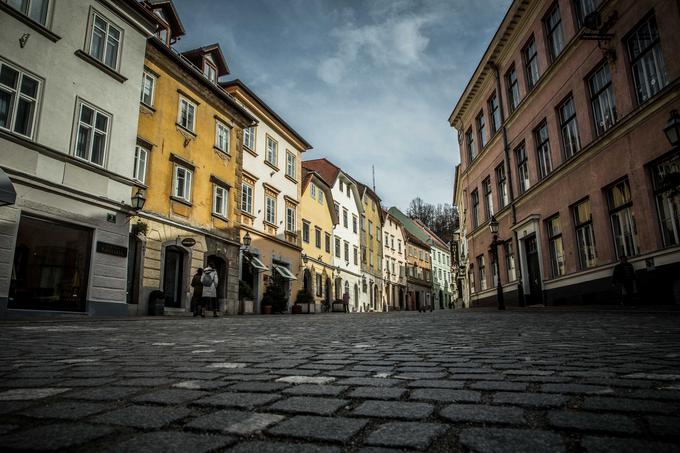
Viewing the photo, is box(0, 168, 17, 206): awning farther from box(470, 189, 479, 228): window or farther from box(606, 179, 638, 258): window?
box(470, 189, 479, 228): window

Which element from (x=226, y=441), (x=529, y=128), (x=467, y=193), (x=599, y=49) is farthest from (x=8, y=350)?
(x=467, y=193)

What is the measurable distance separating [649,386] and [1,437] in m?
2.96

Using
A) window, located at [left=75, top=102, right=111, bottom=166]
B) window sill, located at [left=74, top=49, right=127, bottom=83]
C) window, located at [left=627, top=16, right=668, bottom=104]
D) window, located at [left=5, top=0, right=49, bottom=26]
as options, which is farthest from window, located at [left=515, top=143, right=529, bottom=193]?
window, located at [left=5, top=0, right=49, bottom=26]

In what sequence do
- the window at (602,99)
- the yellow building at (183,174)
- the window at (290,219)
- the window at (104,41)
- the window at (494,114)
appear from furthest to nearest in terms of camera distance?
1. the window at (290,219)
2. the window at (494,114)
3. the yellow building at (183,174)
4. the window at (104,41)
5. the window at (602,99)

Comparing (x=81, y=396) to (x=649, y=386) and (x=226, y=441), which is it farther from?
(x=649, y=386)

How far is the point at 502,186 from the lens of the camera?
860 inches

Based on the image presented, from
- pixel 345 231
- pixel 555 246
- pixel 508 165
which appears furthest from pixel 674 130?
pixel 345 231

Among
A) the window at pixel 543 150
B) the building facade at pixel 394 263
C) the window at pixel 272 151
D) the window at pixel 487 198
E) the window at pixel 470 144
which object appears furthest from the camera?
the building facade at pixel 394 263

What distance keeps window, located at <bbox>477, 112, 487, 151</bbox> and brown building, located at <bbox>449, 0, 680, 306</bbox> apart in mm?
355

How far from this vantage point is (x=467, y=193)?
27.4 metres

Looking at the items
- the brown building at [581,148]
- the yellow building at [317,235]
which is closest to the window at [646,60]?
the brown building at [581,148]

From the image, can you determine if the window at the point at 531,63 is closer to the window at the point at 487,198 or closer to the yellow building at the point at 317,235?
the window at the point at 487,198

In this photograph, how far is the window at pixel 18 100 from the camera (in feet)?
39.2

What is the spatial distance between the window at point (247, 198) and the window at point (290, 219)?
431 cm
